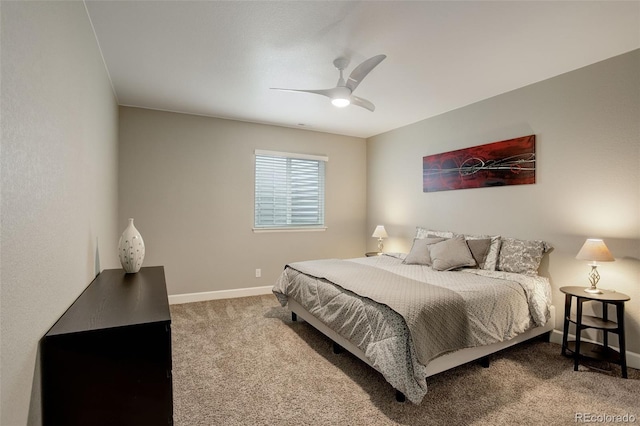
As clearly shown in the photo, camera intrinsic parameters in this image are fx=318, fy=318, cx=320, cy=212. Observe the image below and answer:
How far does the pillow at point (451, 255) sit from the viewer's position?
342cm

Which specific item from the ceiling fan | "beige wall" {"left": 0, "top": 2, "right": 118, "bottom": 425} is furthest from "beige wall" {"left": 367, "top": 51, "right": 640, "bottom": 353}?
"beige wall" {"left": 0, "top": 2, "right": 118, "bottom": 425}

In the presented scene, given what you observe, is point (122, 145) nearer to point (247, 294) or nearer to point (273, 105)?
point (273, 105)

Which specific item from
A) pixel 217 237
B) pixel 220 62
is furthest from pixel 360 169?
pixel 220 62

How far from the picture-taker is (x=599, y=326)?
8.29 feet

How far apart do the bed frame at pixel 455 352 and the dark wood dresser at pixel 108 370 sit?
1419 mm

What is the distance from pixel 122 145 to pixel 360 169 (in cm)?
363

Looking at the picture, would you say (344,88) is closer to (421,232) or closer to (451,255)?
(451,255)

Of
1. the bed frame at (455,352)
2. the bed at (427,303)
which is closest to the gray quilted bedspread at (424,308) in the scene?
the bed at (427,303)

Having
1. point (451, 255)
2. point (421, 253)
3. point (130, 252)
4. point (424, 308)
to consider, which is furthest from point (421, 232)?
point (130, 252)

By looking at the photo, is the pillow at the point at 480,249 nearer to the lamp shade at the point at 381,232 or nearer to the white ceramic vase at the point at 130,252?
the lamp shade at the point at 381,232

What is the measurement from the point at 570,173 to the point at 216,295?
173 inches

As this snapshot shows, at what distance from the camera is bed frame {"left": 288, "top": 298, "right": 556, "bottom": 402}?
2.26 meters

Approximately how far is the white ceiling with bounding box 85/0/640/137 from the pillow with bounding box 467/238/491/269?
5.45 feet

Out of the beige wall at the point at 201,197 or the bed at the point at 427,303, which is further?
the beige wall at the point at 201,197
